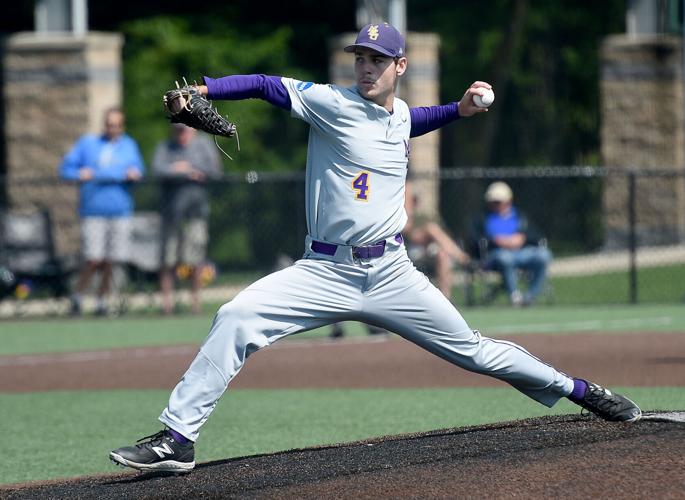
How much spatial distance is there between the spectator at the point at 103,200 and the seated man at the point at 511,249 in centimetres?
394

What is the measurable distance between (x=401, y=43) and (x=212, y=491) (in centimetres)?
222

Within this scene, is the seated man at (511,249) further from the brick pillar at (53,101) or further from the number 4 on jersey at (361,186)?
the number 4 on jersey at (361,186)

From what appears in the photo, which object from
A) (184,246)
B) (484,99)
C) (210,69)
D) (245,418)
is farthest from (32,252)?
(484,99)

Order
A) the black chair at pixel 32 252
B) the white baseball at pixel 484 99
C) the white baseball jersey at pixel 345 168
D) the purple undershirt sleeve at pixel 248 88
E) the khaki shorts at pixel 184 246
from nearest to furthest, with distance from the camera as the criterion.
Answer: the purple undershirt sleeve at pixel 248 88 → the white baseball jersey at pixel 345 168 → the white baseball at pixel 484 99 → the khaki shorts at pixel 184 246 → the black chair at pixel 32 252

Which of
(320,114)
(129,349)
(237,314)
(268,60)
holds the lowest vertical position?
(129,349)

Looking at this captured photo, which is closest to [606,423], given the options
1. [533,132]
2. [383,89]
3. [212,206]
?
[383,89]

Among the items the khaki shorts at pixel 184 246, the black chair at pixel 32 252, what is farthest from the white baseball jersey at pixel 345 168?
the black chair at pixel 32 252

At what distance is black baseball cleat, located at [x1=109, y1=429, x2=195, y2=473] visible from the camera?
605 centimetres

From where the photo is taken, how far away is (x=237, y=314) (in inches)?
244

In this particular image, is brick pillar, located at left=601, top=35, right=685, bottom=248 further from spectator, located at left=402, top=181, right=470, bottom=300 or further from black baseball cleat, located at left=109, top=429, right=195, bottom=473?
black baseball cleat, located at left=109, top=429, right=195, bottom=473

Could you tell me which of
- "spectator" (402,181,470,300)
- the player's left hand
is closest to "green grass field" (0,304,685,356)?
"spectator" (402,181,470,300)

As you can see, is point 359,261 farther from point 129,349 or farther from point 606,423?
point 129,349

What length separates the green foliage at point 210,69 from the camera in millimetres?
21672

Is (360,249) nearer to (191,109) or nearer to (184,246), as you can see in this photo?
(191,109)
